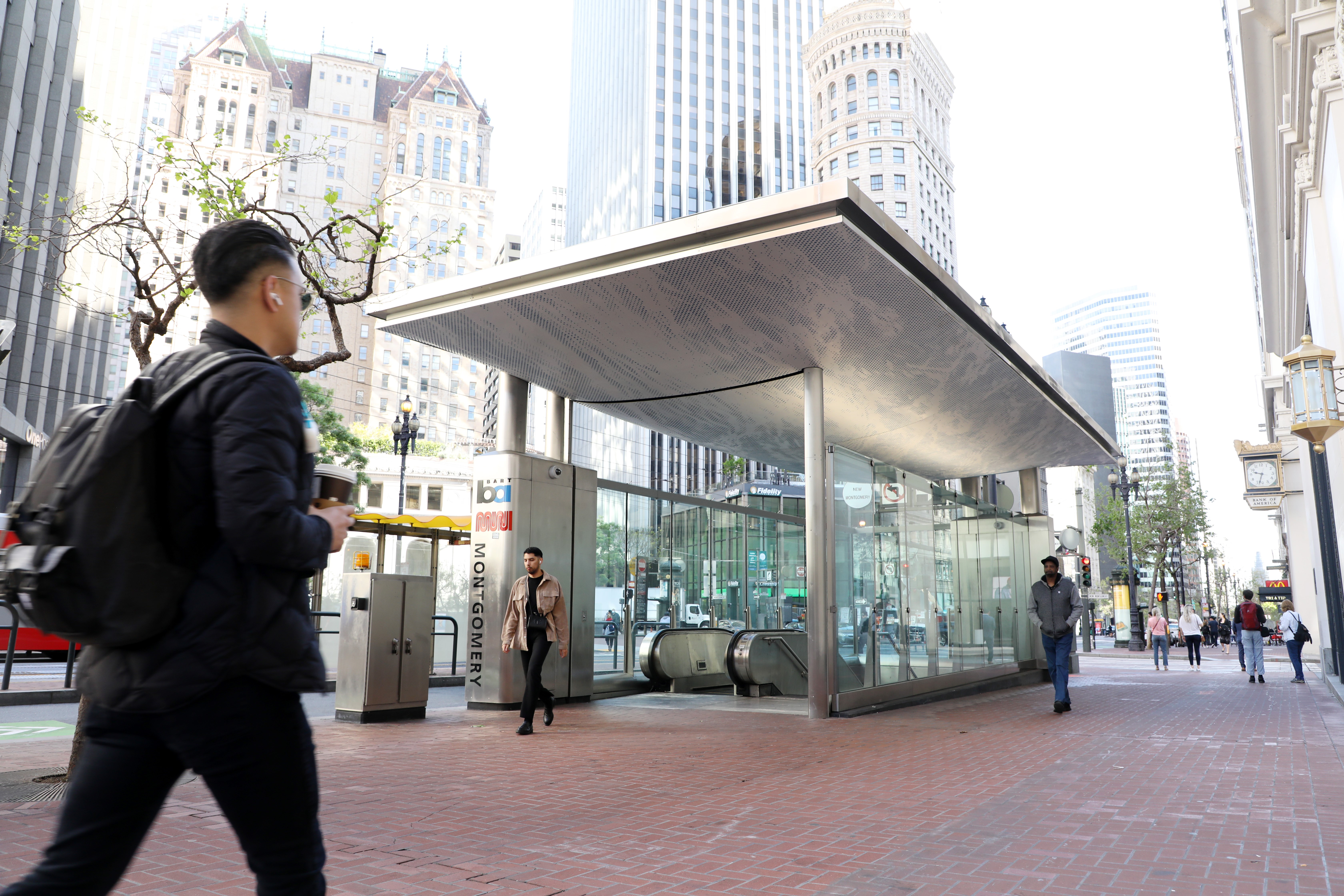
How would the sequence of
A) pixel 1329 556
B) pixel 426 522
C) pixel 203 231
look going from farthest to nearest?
pixel 426 522 → pixel 1329 556 → pixel 203 231

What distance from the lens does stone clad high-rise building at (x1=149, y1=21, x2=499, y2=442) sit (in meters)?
120

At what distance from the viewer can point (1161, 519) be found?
48500 mm

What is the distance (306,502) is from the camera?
6.77ft

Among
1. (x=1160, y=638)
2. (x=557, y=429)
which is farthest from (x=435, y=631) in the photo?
(x=1160, y=638)

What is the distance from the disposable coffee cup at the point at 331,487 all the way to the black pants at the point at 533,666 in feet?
23.6

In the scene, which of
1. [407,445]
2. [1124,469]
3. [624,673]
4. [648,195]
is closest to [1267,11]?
[624,673]

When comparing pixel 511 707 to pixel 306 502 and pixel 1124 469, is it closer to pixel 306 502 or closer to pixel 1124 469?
pixel 306 502

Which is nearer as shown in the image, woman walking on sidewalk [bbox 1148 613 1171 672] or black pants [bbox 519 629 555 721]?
black pants [bbox 519 629 555 721]

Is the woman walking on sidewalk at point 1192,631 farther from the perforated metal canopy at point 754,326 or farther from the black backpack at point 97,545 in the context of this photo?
the black backpack at point 97,545

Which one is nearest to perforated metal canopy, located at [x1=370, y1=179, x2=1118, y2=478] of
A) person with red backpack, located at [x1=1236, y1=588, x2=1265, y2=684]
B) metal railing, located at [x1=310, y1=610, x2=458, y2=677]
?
metal railing, located at [x1=310, y1=610, x2=458, y2=677]

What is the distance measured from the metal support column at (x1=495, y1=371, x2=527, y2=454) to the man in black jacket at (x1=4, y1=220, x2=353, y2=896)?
10300 millimetres

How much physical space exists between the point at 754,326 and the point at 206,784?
9.24m

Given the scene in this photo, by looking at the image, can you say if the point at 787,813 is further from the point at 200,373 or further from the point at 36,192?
the point at 36,192

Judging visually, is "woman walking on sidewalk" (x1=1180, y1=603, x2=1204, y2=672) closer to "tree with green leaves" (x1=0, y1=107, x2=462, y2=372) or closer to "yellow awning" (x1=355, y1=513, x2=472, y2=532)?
"yellow awning" (x1=355, y1=513, x2=472, y2=532)
